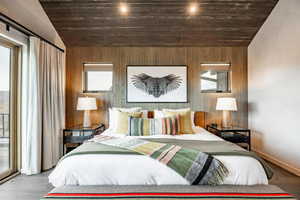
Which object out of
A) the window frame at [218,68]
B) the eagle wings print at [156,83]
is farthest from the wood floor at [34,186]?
the eagle wings print at [156,83]

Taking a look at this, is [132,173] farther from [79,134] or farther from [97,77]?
[97,77]

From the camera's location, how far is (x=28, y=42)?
3203 mm

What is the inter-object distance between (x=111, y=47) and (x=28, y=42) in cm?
165

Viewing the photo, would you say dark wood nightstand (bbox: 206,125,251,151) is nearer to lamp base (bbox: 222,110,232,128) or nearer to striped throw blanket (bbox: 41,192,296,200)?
lamp base (bbox: 222,110,232,128)

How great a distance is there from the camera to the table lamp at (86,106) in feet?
12.9

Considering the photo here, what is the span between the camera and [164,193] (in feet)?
5.84

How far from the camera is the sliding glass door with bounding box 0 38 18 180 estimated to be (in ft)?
9.98

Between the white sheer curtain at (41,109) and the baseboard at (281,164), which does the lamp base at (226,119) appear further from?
the white sheer curtain at (41,109)

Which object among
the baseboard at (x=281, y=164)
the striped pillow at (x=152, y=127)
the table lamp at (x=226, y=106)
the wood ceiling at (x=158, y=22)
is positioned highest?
the wood ceiling at (x=158, y=22)

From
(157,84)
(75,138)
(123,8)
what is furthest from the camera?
(157,84)

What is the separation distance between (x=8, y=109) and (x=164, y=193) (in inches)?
111

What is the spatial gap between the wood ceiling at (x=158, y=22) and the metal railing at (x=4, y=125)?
1944 millimetres

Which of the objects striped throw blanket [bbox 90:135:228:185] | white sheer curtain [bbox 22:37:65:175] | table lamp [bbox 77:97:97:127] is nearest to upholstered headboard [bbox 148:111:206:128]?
table lamp [bbox 77:97:97:127]

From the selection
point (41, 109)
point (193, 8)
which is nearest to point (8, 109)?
point (41, 109)
